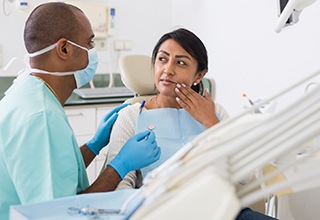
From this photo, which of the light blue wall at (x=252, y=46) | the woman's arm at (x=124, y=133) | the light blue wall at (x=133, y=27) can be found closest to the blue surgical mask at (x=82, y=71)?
the woman's arm at (x=124, y=133)

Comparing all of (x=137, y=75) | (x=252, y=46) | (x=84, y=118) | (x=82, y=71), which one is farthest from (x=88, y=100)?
(x=82, y=71)

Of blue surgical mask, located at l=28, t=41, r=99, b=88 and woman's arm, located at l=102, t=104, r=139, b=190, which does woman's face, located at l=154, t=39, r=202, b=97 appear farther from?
blue surgical mask, located at l=28, t=41, r=99, b=88

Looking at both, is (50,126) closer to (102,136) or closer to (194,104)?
(102,136)

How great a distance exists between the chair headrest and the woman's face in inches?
A: 12.0

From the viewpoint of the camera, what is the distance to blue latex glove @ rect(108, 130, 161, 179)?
4.87ft

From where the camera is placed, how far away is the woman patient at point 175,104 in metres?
1.92

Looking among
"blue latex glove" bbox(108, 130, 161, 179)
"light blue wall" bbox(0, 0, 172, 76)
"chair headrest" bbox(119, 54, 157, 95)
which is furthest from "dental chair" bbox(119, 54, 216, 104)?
"light blue wall" bbox(0, 0, 172, 76)

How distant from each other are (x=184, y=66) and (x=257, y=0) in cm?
116

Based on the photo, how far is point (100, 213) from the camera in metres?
0.85

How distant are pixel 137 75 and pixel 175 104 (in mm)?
366

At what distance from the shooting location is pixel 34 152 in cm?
125

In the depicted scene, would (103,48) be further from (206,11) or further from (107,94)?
(206,11)

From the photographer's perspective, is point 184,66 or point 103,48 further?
point 103,48

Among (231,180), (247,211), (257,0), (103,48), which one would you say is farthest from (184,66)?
(103,48)
